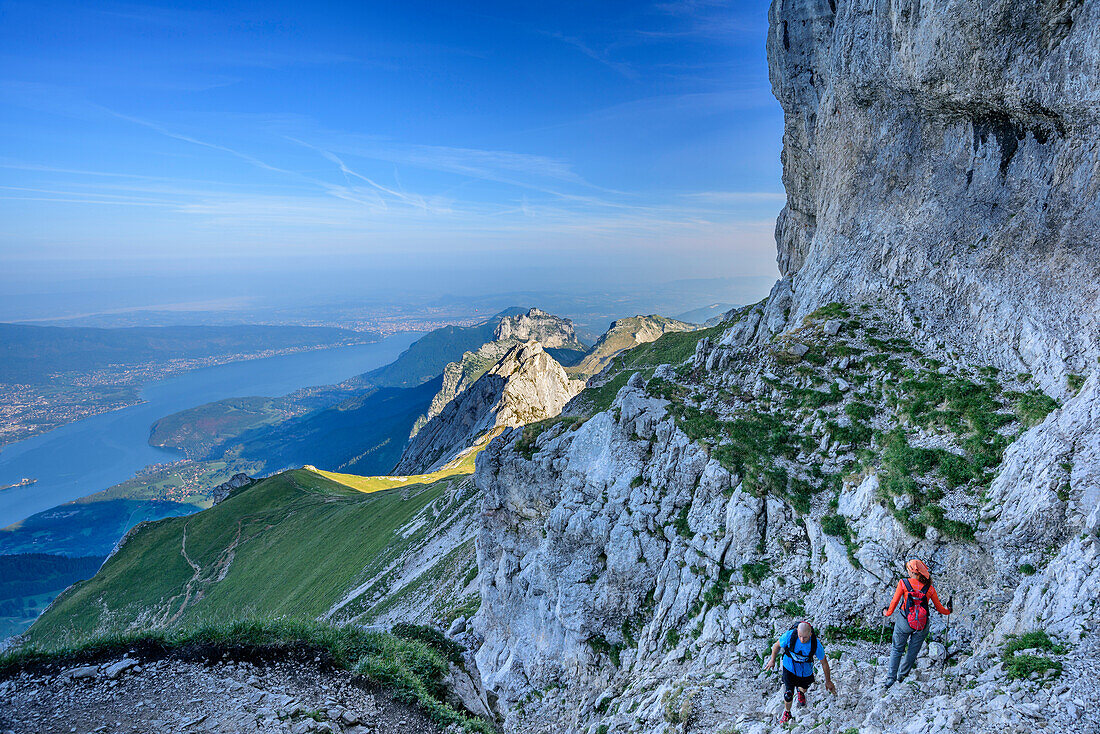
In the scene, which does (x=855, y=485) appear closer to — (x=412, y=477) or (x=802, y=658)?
(x=802, y=658)

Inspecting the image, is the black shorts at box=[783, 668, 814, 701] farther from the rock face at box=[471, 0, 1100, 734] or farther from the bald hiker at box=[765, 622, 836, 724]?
the rock face at box=[471, 0, 1100, 734]

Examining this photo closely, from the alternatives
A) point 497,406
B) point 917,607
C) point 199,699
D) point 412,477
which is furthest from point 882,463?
point 497,406

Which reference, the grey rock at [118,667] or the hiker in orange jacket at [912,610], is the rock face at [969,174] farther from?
the grey rock at [118,667]

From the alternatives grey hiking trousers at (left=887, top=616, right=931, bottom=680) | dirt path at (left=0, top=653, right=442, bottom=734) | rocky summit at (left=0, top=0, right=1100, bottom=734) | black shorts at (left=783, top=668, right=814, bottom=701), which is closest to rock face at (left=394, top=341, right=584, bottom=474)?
rocky summit at (left=0, top=0, right=1100, bottom=734)

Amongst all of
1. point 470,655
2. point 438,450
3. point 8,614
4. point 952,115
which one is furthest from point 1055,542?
point 8,614

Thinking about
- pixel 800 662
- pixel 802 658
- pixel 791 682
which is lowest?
pixel 791 682

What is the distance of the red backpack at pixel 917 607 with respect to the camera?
9.46 metres

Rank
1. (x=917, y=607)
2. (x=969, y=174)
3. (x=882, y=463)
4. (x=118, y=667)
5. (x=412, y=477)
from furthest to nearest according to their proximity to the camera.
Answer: (x=412, y=477)
(x=969, y=174)
(x=882, y=463)
(x=118, y=667)
(x=917, y=607)

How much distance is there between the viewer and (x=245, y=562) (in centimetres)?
7050

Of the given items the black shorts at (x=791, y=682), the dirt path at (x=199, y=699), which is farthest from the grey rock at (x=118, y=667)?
the black shorts at (x=791, y=682)

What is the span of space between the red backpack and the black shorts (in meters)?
2.62

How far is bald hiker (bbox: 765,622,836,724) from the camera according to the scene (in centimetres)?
1033

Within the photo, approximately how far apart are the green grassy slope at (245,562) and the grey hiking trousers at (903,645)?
52810mm

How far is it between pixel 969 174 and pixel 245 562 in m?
93.1
